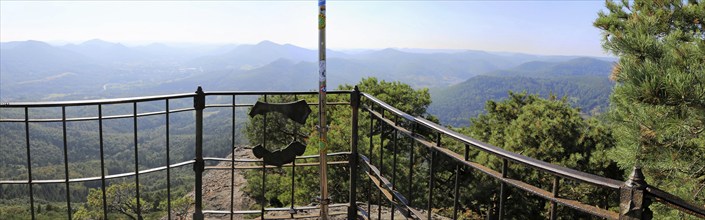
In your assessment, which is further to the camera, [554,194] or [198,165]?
[198,165]

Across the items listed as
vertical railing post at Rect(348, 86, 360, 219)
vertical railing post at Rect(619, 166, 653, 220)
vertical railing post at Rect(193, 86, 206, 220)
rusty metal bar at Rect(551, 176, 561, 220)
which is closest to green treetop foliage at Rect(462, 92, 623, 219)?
vertical railing post at Rect(348, 86, 360, 219)

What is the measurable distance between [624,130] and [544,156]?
9.27m

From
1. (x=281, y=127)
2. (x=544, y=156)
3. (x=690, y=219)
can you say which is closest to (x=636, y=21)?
(x=690, y=219)

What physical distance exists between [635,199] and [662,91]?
8.94 feet

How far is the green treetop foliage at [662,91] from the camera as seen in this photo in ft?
11.1

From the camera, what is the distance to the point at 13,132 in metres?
62.0

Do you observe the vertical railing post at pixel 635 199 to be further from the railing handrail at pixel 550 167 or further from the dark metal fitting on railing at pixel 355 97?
the dark metal fitting on railing at pixel 355 97

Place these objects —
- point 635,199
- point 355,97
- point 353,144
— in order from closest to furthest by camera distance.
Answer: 1. point 635,199
2. point 355,97
3. point 353,144

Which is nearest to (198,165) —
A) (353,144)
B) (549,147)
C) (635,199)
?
(353,144)

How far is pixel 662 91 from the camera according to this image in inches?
131

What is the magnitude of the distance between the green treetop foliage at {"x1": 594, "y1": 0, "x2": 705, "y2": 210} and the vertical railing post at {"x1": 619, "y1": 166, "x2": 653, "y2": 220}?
2.50 meters

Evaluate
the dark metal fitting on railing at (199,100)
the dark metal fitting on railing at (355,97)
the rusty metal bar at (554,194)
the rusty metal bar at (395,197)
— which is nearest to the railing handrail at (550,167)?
the rusty metal bar at (554,194)

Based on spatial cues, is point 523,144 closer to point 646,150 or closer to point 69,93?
point 646,150

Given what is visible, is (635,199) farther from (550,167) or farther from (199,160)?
(199,160)
